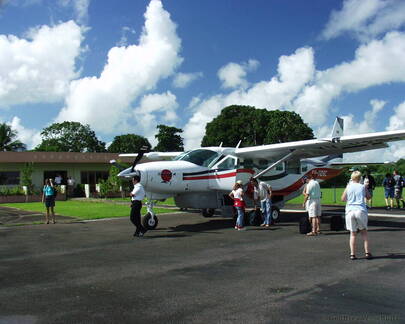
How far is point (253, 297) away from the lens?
18.3 ft

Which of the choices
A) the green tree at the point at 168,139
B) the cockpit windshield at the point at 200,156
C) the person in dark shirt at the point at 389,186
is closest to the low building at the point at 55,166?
the cockpit windshield at the point at 200,156

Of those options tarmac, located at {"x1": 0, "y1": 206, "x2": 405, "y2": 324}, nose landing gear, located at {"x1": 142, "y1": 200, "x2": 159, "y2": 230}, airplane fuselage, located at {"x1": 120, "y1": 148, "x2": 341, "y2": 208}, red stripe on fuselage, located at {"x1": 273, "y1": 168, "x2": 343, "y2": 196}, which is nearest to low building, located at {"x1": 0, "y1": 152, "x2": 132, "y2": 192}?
red stripe on fuselage, located at {"x1": 273, "y1": 168, "x2": 343, "y2": 196}

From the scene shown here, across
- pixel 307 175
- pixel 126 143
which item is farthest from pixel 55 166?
pixel 126 143

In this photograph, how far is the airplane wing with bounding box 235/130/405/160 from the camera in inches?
514

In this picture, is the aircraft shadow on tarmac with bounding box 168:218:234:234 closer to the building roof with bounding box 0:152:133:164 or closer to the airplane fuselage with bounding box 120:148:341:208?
the airplane fuselage with bounding box 120:148:341:208

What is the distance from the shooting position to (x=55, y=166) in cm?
3422

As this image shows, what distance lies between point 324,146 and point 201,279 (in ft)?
30.3

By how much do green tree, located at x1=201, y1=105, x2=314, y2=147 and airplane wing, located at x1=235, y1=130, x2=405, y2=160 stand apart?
37245 mm

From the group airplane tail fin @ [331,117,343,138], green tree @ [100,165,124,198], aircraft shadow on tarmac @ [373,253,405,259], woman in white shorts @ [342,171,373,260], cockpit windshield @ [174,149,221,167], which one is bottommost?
aircraft shadow on tarmac @ [373,253,405,259]

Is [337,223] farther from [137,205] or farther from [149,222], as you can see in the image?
[137,205]

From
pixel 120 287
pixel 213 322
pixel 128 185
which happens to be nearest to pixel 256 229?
pixel 120 287

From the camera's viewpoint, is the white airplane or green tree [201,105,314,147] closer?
the white airplane

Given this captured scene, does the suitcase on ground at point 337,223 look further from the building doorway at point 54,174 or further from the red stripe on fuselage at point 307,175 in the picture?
the building doorway at point 54,174

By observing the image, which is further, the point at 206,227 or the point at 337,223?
the point at 206,227
